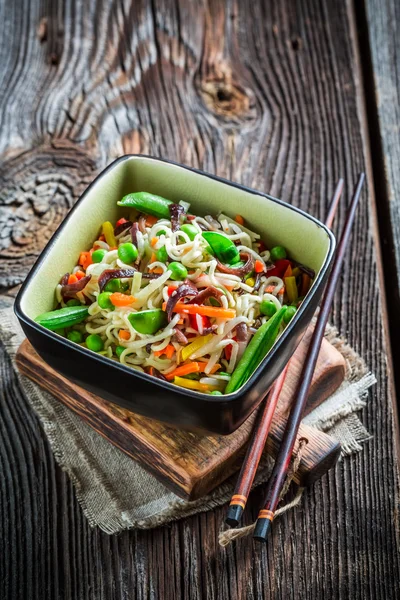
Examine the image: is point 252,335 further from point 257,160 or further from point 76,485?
point 257,160

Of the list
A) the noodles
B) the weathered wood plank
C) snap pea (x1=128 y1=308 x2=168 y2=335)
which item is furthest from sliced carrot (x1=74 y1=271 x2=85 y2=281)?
the weathered wood plank

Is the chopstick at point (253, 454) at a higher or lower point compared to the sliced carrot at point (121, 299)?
lower

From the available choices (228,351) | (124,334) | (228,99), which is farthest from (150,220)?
(228,99)

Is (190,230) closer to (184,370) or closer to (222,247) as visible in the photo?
(222,247)

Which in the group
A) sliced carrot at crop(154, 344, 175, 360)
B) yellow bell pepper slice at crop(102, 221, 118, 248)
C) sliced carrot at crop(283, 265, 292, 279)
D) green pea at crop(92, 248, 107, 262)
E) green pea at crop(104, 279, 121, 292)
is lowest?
sliced carrot at crop(154, 344, 175, 360)

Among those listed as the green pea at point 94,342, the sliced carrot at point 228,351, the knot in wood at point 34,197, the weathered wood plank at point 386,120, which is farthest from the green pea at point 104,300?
the weathered wood plank at point 386,120

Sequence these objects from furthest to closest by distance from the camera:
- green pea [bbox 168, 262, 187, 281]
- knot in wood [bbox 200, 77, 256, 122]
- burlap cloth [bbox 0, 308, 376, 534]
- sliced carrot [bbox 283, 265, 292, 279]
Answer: knot in wood [bbox 200, 77, 256, 122] → sliced carrot [bbox 283, 265, 292, 279] → burlap cloth [bbox 0, 308, 376, 534] → green pea [bbox 168, 262, 187, 281]

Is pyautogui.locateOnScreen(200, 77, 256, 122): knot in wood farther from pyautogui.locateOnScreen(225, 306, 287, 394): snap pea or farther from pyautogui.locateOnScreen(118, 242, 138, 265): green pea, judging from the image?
pyautogui.locateOnScreen(225, 306, 287, 394): snap pea

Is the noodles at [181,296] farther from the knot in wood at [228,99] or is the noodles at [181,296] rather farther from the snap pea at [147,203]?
the knot in wood at [228,99]
